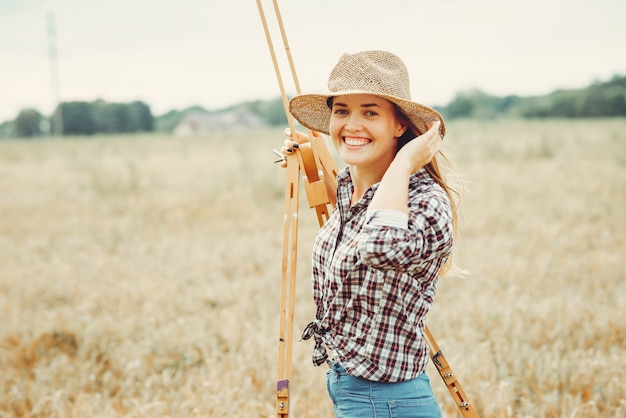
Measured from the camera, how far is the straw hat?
2.04 meters

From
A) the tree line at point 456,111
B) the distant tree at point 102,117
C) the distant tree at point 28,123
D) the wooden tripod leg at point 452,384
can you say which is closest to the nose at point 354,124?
the wooden tripod leg at point 452,384

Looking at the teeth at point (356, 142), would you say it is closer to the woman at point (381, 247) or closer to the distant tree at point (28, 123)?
the woman at point (381, 247)

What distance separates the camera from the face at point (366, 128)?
2.12 m

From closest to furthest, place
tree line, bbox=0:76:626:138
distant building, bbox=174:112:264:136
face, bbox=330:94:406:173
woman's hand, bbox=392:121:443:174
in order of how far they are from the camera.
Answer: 1. woman's hand, bbox=392:121:443:174
2. face, bbox=330:94:406:173
3. tree line, bbox=0:76:626:138
4. distant building, bbox=174:112:264:136

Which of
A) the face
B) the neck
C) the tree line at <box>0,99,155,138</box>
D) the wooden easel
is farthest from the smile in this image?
the tree line at <box>0,99,155,138</box>

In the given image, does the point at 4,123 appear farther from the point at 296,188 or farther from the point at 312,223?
the point at 296,188

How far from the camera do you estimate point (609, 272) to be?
566 cm

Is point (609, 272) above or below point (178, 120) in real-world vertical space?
below

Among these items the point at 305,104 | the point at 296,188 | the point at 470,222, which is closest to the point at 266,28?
the point at 305,104

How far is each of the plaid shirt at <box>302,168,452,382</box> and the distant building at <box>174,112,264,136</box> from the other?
7044 cm

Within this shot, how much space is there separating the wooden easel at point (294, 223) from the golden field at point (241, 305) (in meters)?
0.62

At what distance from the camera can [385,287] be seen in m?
1.99

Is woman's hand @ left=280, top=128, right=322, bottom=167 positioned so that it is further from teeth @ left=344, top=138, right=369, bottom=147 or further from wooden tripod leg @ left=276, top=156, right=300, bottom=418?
teeth @ left=344, top=138, right=369, bottom=147

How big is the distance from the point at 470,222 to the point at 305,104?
6086 mm
